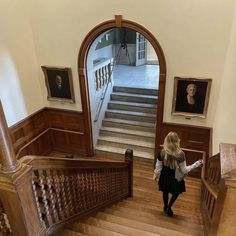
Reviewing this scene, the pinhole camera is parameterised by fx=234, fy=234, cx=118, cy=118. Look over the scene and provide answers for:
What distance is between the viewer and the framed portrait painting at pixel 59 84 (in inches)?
200

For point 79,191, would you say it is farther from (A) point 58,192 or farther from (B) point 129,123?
(B) point 129,123

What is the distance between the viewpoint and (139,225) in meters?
2.68

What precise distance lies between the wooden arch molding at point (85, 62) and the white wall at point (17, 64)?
1.12 m

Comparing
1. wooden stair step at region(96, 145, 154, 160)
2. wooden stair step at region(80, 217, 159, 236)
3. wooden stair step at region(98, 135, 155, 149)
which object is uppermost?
wooden stair step at region(80, 217, 159, 236)

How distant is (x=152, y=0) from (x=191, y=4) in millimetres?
647

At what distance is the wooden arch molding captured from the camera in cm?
423

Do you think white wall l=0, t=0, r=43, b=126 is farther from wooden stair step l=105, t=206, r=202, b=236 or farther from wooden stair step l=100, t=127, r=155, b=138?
wooden stair step l=105, t=206, r=202, b=236

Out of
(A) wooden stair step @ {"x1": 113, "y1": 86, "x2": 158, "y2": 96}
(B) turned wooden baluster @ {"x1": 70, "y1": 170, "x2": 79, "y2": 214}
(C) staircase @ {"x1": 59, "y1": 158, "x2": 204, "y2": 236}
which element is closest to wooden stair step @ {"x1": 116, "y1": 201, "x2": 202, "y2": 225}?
(C) staircase @ {"x1": 59, "y1": 158, "x2": 204, "y2": 236}

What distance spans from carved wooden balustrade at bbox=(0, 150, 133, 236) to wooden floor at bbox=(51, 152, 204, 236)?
0.16m

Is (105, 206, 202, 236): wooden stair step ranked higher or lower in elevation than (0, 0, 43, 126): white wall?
lower

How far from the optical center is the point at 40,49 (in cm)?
504

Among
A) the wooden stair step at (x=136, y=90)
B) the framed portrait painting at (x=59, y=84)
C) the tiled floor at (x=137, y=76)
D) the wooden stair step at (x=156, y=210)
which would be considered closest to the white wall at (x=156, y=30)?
the framed portrait painting at (x=59, y=84)

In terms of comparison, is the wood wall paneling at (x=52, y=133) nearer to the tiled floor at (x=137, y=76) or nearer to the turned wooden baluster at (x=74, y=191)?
the tiled floor at (x=137, y=76)

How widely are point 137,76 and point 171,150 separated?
510 centimetres
